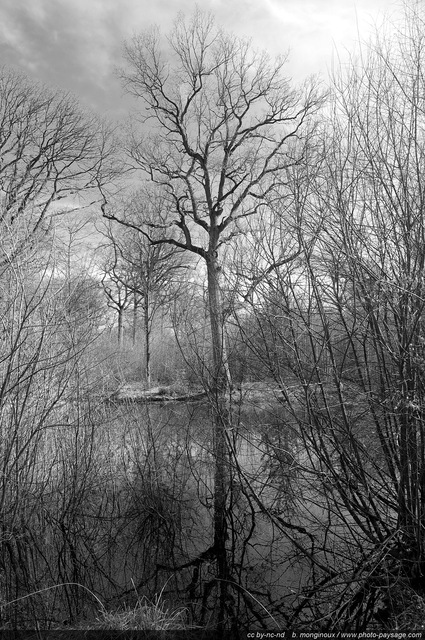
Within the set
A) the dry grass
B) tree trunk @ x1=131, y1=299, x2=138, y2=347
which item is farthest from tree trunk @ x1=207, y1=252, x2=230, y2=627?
tree trunk @ x1=131, y1=299, x2=138, y2=347

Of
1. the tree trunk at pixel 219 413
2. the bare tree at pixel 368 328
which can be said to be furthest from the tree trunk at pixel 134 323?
the bare tree at pixel 368 328

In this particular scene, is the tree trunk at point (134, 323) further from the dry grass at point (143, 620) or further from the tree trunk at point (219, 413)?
the dry grass at point (143, 620)

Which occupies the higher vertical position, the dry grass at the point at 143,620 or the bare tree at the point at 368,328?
the bare tree at the point at 368,328

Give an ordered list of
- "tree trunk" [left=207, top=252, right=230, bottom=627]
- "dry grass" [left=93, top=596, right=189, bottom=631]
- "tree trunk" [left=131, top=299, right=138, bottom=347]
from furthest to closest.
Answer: "tree trunk" [left=131, top=299, right=138, bottom=347], "tree trunk" [left=207, top=252, right=230, bottom=627], "dry grass" [left=93, top=596, right=189, bottom=631]

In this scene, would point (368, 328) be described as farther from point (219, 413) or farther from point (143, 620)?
point (143, 620)

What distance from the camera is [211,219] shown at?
16.6m

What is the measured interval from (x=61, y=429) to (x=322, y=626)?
4006 mm

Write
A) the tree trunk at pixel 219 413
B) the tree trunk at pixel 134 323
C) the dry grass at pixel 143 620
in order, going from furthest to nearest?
the tree trunk at pixel 134 323 < the tree trunk at pixel 219 413 < the dry grass at pixel 143 620

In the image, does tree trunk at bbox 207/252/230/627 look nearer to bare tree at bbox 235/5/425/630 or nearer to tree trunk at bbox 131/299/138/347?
bare tree at bbox 235/5/425/630

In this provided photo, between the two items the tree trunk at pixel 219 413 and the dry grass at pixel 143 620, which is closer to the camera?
the dry grass at pixel 143 620

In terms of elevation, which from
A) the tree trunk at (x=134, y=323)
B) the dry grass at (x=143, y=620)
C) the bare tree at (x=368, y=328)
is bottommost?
the dry grass at (x=143, y=620)

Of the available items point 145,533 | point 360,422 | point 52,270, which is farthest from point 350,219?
point 145,533

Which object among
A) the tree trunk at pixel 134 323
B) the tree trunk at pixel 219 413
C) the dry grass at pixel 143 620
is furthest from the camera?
the tree trunk at pixel 134 323

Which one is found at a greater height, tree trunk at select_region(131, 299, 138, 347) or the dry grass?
tree trunk at select_region(131, 299, 138, 347)
